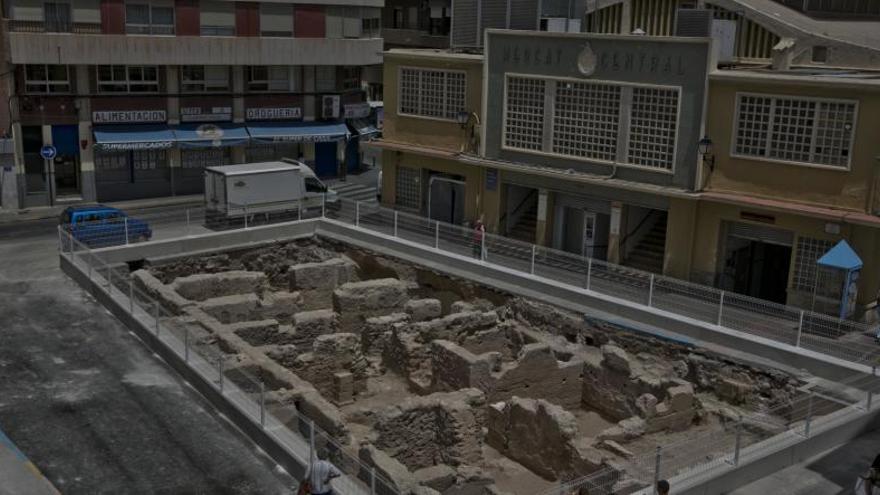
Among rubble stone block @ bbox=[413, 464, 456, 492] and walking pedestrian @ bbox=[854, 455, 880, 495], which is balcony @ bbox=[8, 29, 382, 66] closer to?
rubble stone block @ bbox=[413, 464, 456, 492]

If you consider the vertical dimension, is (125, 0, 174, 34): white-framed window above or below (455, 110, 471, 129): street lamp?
above

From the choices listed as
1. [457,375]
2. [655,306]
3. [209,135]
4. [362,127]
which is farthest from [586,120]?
[362,127]

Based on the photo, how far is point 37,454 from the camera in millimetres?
18516

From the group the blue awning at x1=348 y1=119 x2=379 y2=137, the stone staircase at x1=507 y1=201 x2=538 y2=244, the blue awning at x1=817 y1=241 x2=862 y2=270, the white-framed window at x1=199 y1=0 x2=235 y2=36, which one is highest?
the white-framed window at x1=199 y1=0 x2=235 y2=36

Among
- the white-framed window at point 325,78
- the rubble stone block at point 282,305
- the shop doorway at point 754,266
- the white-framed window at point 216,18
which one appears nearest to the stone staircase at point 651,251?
the shop doorway at point 754,266

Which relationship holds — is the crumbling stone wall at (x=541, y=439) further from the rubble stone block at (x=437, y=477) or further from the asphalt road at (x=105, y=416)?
the asphalt road at (x=105, y=416)

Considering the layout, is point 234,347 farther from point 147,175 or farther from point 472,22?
point 147,175

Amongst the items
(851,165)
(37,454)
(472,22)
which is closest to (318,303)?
(472,22)

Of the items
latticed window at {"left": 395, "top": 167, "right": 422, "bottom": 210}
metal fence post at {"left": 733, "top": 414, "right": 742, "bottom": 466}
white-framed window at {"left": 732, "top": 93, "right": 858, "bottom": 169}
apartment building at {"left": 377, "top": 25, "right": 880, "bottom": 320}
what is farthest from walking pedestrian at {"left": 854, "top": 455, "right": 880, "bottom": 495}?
latticed window at {"left": 395, "top": 167, "right": 422, "bottom": 210}

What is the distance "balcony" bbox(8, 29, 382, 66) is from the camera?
42000mm

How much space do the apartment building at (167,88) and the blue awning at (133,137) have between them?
0.06 m

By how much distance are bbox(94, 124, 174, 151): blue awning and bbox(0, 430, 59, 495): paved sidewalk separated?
1098 inches

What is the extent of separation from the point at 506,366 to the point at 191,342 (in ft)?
28.4

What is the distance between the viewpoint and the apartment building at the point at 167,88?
4309cm
